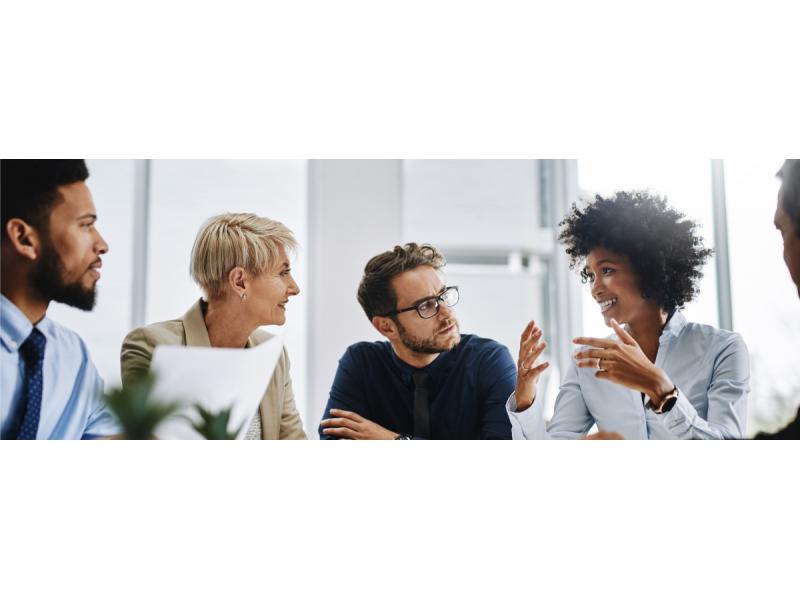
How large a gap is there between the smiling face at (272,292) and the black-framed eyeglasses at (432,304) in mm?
385

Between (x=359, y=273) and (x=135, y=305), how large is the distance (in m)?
0.83

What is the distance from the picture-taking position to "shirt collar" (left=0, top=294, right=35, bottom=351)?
2.87 m

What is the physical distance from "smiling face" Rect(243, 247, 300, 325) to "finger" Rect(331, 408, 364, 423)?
38cm

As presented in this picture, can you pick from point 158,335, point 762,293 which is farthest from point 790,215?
point 158,335

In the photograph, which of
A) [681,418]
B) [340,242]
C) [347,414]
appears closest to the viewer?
[681,418]

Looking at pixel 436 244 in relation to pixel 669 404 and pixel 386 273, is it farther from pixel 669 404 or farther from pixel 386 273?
pixel 669 404

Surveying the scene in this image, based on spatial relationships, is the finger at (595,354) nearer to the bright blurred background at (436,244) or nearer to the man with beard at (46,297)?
the bright blurred background at (436,244)

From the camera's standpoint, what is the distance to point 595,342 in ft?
9.81

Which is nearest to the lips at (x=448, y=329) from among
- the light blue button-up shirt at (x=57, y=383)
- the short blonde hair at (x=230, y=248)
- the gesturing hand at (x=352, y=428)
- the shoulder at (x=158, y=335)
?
the gesturing hand at (x=352, y=428)

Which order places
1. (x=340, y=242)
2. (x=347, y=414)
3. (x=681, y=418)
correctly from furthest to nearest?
(x=340, y=242) → (x=347, y=414) → (x=681, y=418)

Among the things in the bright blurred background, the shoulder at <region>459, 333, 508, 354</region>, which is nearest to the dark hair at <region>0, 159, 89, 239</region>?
the bright blurred background

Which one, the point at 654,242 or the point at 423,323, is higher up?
the point at 654,242

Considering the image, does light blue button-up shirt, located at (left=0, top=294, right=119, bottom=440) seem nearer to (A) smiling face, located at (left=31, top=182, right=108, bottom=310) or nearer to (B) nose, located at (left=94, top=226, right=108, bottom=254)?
(A) smiling face, located at (left=31, top=182, right=108, bottom=310)

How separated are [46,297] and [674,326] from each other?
2.30 metres
